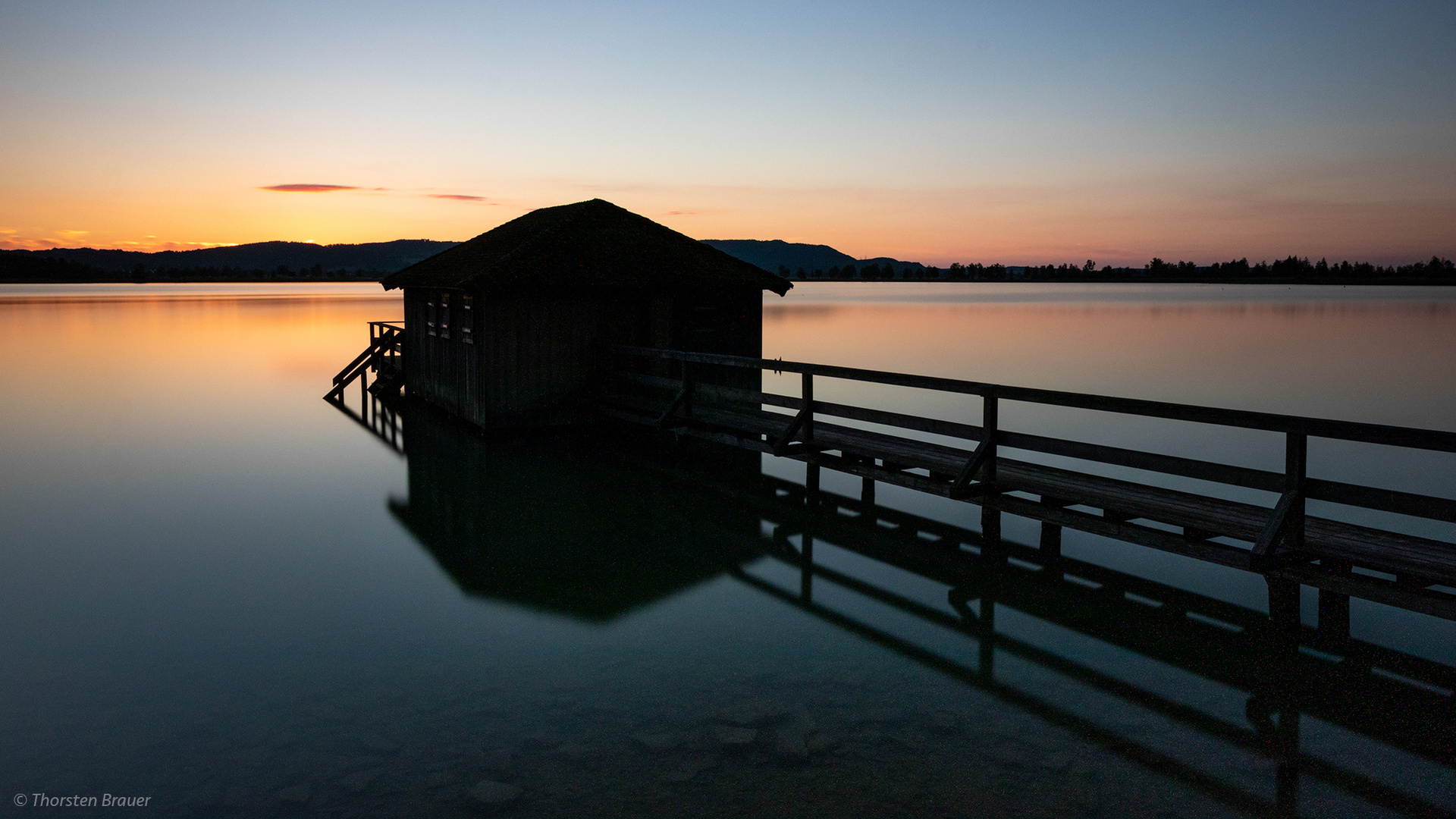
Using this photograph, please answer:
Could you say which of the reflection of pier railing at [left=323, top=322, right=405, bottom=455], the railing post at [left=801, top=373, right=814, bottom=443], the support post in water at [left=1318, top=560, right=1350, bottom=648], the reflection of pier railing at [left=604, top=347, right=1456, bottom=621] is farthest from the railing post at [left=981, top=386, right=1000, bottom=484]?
the reflection of pier railing at [left=323, top=322, right=405, bottom=455]

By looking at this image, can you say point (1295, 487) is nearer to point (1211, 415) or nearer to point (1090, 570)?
point (1211, 415)

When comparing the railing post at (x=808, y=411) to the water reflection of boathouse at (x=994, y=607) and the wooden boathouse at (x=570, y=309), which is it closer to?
the water reflection of boathouse at (x=994, y=607)

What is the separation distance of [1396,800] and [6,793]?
787 cm

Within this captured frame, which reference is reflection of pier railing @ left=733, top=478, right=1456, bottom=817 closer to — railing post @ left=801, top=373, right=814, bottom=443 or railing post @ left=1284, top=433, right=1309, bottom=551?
railing post @ left=1284, top=433, right=1309, bottom=551

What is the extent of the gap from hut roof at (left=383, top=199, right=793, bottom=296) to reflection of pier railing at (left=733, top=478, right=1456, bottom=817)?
826 cm

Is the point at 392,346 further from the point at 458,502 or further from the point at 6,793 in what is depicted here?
the point at 6,793

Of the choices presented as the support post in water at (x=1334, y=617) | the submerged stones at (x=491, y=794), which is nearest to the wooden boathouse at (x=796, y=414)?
the support post in water at (x=1334, y=617)

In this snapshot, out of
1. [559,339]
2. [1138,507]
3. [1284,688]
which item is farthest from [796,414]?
[1284,688]

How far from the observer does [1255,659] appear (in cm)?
734

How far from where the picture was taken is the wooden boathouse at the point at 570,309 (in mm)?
17812

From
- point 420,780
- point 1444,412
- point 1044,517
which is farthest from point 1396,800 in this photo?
point 1444,412

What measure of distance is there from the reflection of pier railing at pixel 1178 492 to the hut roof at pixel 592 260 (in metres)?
4.93

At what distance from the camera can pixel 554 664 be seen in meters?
7.22

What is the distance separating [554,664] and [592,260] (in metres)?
12.4
